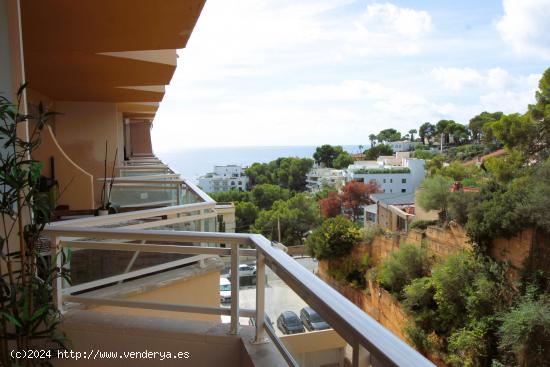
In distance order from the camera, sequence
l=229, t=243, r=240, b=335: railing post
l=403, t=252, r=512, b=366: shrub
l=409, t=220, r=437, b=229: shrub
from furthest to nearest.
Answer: l=409, t=220, r=437, b=229: shrub → l=403, t=252, r=512, b=366: shrub → l=229, t=243, r=240, b=335: railing post

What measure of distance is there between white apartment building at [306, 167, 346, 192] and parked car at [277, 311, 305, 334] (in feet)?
130

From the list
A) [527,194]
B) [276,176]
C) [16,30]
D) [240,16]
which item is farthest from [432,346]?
[276,176]

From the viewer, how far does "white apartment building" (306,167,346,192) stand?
42.9 m

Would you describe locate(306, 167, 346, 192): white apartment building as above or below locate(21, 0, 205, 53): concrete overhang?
below

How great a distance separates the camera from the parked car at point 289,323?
1.91 metres

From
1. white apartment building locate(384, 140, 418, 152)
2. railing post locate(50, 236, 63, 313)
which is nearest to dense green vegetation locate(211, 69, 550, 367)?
railing post locate(50, 236, 63, 313)

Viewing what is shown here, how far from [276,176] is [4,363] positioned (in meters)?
45.7

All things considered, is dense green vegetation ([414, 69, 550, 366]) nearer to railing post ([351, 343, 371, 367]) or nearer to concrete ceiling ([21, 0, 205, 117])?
concrete ceiling ([21, 0, 205, 117])

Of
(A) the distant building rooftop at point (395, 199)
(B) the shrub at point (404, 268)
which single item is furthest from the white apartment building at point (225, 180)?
(B) the shrub at point (404, 268)

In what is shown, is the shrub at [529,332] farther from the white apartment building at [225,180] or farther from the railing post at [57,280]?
the white apartment building at [225,180]

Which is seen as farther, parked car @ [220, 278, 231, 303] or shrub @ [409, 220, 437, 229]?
shrub @ [409, 220, 437, 229]

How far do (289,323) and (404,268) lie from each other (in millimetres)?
14842

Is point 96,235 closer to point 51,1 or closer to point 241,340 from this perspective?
point 241,340

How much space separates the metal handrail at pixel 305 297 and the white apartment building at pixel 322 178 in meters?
39.5
